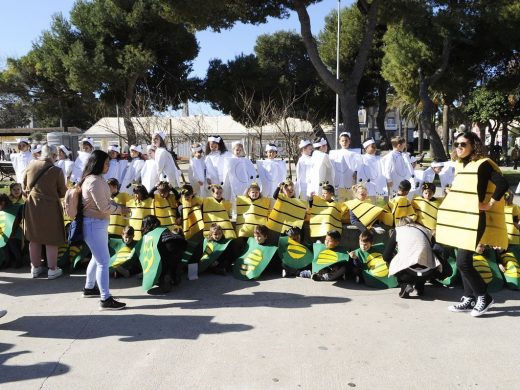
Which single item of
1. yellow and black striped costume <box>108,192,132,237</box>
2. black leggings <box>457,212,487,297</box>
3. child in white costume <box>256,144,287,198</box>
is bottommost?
→ black leggings <box>457,212,487,297</box>

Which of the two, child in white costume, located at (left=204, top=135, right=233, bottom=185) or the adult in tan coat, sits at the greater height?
child in white costume, located at (left=204, top=135, right=233, bottom=185)

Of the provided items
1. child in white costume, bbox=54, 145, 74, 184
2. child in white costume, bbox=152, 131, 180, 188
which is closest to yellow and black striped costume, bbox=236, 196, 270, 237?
child in white costume, bbox=152, 131, 180, 188

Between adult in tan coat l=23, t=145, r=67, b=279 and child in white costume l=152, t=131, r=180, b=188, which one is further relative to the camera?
child in white costume l=152, t=131, r=180, b=188

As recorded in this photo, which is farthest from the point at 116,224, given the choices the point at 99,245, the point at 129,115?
the point at 129,115

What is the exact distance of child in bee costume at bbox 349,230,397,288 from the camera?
5.51 m

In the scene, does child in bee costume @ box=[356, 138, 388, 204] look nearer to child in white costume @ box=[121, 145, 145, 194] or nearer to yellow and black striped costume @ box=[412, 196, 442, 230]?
yellow and black striped costume @ box=[412, 196, 442, 230]

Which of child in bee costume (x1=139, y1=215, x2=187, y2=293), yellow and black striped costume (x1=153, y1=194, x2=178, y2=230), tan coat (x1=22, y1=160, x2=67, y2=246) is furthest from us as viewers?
yellow and black striped costume (x1=153, y1=194, x2=178, y2=230)

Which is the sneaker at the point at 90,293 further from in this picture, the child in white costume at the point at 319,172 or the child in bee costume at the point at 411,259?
the child in white costume at the point at 319,172

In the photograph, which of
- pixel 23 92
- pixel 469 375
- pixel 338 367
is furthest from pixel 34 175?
pixel 23 92

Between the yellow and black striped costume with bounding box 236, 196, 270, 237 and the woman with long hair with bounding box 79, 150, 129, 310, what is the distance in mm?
2097

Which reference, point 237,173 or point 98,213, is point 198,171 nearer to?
point 237,173

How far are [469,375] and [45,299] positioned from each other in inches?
168

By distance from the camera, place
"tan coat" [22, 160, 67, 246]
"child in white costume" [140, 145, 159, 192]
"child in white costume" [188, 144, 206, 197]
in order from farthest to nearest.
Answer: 1. "child in white costume" [188, 144, 206, 197]
2. "child in white costume" [140, 145, 159, 192]
3. "tan coat" [22, 160, 67, 246]

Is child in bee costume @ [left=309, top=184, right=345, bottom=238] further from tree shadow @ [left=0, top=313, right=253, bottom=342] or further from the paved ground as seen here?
tree shadow @ [left=0, top=313, right=253, bottom=342]
